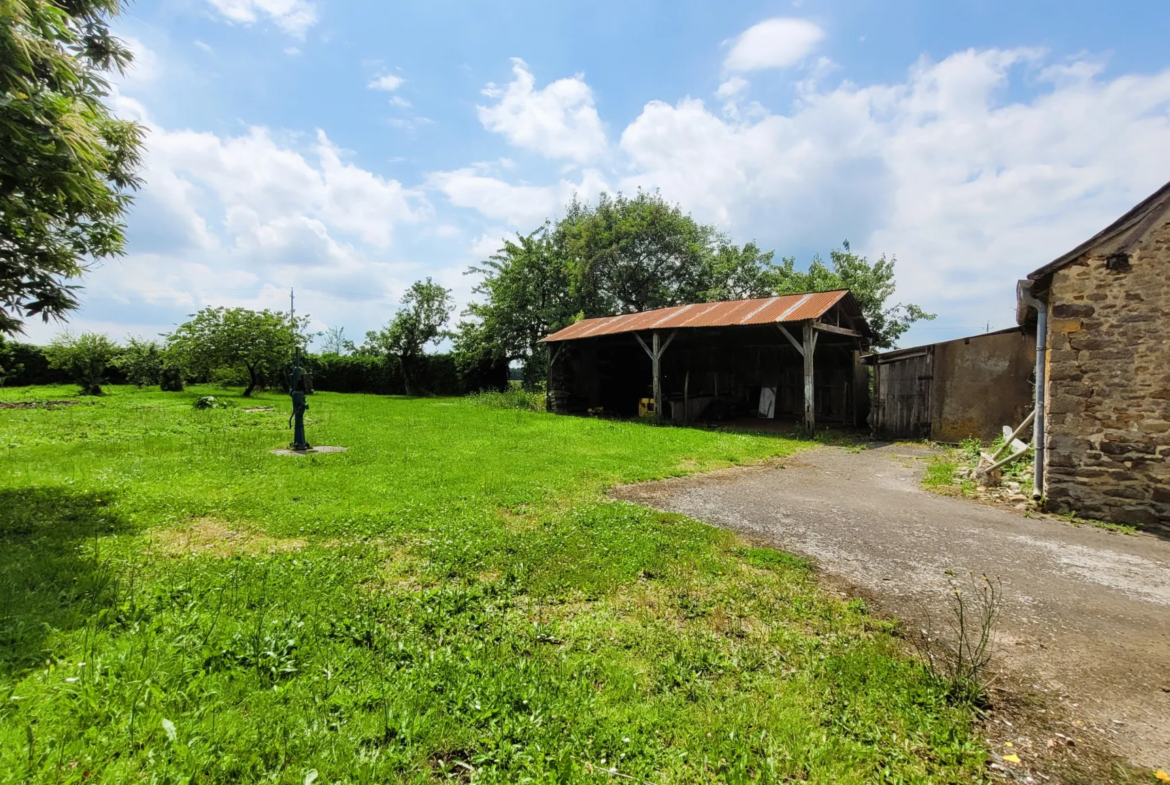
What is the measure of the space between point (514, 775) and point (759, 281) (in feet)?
94.1

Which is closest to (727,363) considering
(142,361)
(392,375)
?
(392,375)

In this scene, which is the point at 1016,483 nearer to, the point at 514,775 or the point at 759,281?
the point at 514,775

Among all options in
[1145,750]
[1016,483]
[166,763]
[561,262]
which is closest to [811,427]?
[1016,483]

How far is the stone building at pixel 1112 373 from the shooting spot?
5.57m

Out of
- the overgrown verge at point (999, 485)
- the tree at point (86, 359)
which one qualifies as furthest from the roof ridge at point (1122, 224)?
the tree at point (86, 359)

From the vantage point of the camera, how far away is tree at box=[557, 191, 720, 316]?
87.9ft

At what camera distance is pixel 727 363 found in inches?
729

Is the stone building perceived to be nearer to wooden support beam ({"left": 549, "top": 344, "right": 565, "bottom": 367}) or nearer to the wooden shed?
the wooden shed

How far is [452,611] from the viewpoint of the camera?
131 inches

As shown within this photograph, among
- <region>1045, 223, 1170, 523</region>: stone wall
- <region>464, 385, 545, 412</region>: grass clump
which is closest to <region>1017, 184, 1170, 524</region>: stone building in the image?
<region>1045, 223, 1170, 523</region>: stone wall

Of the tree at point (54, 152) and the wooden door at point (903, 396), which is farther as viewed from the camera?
the wooden door at point (903, 396)

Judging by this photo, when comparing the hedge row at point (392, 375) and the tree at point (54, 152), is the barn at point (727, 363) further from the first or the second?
the tree at point (54, 152)

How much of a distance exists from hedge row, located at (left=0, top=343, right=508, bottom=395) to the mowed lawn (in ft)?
72.0

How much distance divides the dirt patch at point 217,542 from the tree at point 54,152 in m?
3.03
